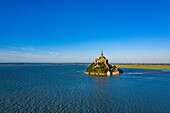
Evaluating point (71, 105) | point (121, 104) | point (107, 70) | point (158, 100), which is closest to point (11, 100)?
point (71, 105)

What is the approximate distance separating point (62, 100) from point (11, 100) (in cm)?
1170

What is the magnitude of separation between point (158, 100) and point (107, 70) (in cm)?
8323

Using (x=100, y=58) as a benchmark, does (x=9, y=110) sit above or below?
below

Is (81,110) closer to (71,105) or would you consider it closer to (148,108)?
(71,105)

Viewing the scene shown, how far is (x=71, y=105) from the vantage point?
4366 centimetres

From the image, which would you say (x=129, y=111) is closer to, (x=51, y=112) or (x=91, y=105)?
(x=91, y=105)

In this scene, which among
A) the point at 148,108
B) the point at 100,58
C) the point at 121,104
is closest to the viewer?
the point at 148,108

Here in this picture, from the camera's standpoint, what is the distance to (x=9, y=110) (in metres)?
38.8

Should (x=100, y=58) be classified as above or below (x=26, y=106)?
above

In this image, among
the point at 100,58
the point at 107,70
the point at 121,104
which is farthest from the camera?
the point at 100,58

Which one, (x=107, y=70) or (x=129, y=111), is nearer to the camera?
(x=129, y=111)

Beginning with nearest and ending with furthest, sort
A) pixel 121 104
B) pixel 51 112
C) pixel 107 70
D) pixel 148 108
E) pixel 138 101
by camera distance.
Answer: pixel 51 112 → pixel 148 108 → pixel 121 104 → pixel 138 101 → pixel 107 70

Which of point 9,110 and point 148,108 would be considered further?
point 148,108

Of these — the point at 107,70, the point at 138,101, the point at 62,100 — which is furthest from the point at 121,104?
the point at 107,70
